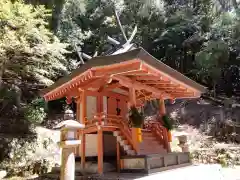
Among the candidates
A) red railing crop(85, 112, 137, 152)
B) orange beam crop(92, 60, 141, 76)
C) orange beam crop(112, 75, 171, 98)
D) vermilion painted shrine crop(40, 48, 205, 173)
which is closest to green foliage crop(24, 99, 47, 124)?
vermilion painted shrine crop(40, 48, 205, 173)

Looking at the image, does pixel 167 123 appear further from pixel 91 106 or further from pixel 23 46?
pixel 23 46

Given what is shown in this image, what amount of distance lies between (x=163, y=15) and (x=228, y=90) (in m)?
9.30

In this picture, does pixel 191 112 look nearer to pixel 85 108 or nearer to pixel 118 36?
pixel 118 36

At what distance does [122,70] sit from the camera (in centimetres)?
718

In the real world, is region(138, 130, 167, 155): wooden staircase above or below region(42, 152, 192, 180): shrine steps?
above

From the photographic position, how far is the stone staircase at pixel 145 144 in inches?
325

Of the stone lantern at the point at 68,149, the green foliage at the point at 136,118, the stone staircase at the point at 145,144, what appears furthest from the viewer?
the stone staircase at the point at 145,144

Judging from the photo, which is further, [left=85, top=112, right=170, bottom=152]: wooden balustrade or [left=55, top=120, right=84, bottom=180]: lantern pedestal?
[left=85, top=112, right=170, bottom=152]: wooden balustrade

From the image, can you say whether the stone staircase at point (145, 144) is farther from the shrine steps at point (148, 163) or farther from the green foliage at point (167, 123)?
the green foliage at point (167, 123)

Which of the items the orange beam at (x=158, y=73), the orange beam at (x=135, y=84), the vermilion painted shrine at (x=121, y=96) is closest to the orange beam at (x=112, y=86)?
the vermilion painted shrine at (x=121, y=96)

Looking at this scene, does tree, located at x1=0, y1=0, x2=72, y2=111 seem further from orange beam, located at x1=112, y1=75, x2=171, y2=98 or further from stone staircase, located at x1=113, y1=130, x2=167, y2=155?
stone staircase, located at x1=113, y1=130, x2=167, y2=155

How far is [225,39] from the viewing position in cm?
2011

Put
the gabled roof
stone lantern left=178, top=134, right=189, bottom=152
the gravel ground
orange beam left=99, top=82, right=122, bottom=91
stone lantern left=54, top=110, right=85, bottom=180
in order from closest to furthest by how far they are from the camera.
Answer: stone lantern left=54, top=110, right=85, bottom=180 < the gabled roof < the gravel ground < orange beam left=99, top=82, right=122, bottom=91 < stone lantern left=178, top=134, right=189, bottom=152

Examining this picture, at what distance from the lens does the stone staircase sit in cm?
825
